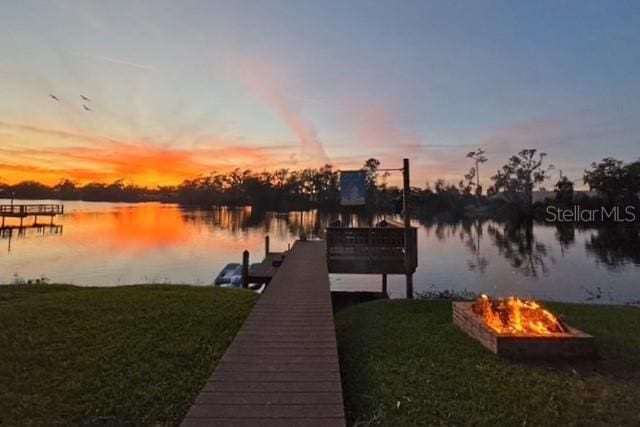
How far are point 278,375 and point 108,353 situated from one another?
3213 millimetres

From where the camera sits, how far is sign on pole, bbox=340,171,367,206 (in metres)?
13.5

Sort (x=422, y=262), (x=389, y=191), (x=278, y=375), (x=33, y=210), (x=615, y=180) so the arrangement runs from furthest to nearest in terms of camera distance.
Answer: (x=389, y=191) < (x=615, y=180) < (x=33, y=210) < (x=422, y=262) < (x=278, y=375)

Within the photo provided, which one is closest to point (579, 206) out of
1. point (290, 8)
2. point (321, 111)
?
point (321, 111)

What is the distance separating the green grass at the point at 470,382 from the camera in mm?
4309

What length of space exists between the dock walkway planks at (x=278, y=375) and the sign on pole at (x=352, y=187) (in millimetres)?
5688

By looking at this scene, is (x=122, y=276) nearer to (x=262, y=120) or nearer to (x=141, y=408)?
(x=262, y=120)

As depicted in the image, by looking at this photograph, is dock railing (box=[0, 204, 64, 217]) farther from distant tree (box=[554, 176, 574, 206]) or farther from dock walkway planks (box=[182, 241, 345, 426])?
distant tree (box=[554, 176, 574, 206])

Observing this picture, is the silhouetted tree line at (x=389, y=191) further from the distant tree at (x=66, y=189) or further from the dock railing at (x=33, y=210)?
the dock railing at (x=33, y=210)

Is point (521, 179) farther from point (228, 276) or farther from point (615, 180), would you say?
point (228, 276)

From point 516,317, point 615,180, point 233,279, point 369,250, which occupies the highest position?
point 615,180

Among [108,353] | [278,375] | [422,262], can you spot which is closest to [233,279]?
[108,353]

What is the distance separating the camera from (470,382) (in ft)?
16.9

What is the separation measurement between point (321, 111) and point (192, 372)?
1678cm
